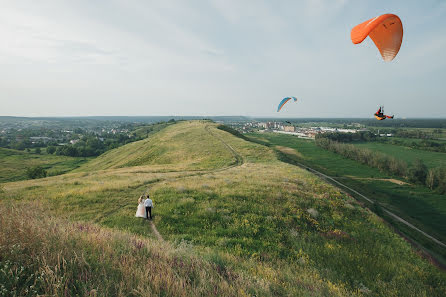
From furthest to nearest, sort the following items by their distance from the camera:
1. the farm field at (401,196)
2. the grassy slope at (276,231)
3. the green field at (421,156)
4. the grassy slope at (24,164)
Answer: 1. the green field at (421,156)
2. the grassy slope at (24,164)
3. the farm field at (401,196)
4. the grassy slope at (276,231)

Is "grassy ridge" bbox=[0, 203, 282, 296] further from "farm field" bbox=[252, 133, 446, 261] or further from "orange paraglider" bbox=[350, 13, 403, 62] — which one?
"farm field" bbox=[252, 133, 446, 261]

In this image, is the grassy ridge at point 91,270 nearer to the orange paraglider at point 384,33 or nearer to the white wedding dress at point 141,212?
the white wedding dress at point 141,212

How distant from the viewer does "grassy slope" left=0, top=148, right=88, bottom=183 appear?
73.7 m

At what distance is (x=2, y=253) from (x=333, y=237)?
47.3 feet

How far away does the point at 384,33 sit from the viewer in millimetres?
11461

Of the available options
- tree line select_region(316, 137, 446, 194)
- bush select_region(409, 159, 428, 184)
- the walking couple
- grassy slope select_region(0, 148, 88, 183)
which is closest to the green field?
tree line select_region(316, 137, 446, 194)

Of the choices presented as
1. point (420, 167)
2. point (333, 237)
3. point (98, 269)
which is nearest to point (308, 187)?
point (333, 237)

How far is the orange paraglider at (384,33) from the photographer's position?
10.0 meters

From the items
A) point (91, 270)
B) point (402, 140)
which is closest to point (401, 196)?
point (91, 270)

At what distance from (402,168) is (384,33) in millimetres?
86077

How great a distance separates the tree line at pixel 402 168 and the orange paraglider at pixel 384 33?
7530 centimetres

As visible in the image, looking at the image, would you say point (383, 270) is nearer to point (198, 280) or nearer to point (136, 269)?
point (198, 280)

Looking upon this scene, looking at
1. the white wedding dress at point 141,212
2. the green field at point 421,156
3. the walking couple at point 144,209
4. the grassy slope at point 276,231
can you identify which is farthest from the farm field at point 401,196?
the white wedding dress at point 141,212

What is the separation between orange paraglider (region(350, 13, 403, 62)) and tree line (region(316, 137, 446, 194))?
247ft
